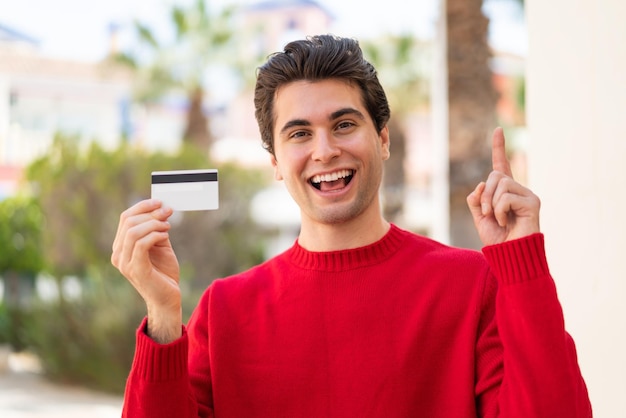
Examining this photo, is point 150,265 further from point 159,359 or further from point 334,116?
Result: point 334,116

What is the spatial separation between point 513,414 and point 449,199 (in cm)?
714

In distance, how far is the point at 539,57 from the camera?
3.14 metres

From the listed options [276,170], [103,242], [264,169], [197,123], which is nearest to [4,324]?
[103,242]

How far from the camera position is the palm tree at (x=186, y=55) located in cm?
1702

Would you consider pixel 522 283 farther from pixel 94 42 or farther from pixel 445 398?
pixel 94 42

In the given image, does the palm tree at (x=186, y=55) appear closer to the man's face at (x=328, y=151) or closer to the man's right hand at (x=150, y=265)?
the man's face at (x=328, y=151)

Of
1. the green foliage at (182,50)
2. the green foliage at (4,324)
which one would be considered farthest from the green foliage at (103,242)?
the green foliage at (182,50)

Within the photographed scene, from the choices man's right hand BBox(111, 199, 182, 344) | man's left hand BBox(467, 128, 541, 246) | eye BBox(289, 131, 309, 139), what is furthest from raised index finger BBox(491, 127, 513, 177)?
man's right hand BBox(111, 199, 182, 344)

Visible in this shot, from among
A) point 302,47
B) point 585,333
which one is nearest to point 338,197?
point 302,47

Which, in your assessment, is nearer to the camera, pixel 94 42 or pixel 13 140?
pixel 94 42

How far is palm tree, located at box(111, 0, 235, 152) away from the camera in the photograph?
17016 mm

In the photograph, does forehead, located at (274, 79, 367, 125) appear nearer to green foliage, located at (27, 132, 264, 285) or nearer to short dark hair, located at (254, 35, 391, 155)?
short dark hair, located at (254, 35, 391, 155)

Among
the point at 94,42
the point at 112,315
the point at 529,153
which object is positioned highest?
the point at 94,42

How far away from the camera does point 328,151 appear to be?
1978 mm
